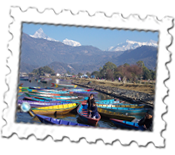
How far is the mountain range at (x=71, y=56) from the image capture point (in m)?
6.02

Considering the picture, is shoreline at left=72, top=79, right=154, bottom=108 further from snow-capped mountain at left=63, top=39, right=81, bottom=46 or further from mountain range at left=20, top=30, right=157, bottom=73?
snow-capped mountain at left=63, top=39, right=81, bottom=46

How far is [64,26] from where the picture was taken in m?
5.45

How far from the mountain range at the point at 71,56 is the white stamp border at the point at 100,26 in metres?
0.67

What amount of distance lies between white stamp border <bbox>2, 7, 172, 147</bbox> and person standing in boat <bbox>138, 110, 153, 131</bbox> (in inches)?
11.4

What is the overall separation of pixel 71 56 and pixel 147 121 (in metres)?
2.95

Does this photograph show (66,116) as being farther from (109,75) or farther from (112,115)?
(109,75)

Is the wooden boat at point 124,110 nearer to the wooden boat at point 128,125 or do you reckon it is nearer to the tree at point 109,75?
the wooden boat at point 128,125

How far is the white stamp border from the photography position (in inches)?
206

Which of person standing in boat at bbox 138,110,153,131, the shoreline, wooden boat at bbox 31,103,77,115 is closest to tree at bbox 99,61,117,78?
the shoreline

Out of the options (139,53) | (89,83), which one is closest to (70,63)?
(89,83)

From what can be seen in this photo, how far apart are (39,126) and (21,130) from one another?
0.47m

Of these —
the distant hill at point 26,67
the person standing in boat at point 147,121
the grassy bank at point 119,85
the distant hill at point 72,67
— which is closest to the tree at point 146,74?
the grassy bank at point 119,85

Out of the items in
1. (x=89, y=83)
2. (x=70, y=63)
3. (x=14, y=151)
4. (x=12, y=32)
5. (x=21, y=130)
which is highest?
(x=12, y=32)

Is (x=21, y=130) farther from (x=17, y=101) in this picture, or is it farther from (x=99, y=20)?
(x=99, y=20)
